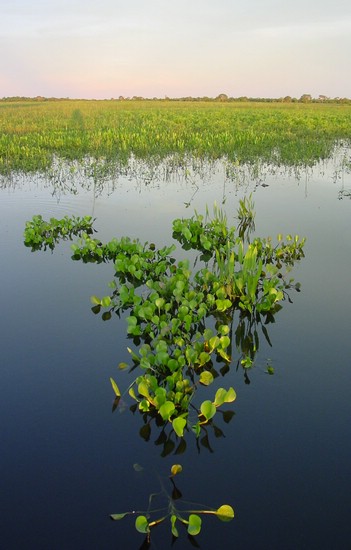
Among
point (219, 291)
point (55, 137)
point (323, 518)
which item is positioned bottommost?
point (323, 518)

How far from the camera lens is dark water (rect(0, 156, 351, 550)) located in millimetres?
2328

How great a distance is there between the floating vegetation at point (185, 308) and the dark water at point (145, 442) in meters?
0.14

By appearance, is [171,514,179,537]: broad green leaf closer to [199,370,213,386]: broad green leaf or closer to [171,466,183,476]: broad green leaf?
[171,466,183,476]: broad green leaf

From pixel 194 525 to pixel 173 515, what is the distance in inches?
4.8

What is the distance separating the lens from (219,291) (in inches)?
174

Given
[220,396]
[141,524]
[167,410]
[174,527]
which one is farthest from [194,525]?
[220,396]

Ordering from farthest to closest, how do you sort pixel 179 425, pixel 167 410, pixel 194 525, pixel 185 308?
pixel 185 308 < pixel 167 410 < pixel 179 425 < pixel 194 525

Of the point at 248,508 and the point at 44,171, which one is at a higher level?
the point at 44,171

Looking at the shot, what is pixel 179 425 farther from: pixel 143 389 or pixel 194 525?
pixel 194 525

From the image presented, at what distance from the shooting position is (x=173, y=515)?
90.9 inches

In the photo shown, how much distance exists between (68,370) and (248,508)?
67.9 inches

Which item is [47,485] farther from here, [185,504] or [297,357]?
[297,357]

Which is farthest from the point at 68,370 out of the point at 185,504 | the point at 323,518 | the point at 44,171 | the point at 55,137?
the point at 55,137

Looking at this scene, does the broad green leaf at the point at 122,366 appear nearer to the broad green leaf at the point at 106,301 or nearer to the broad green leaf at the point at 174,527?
the broad green leaf at the point at 106,301
